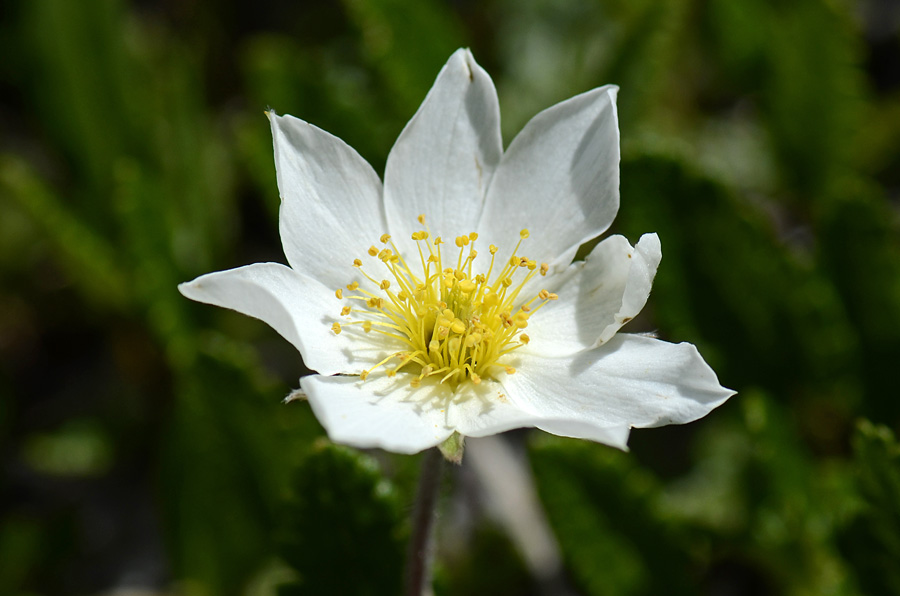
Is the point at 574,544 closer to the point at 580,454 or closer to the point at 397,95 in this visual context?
the point at 580,454

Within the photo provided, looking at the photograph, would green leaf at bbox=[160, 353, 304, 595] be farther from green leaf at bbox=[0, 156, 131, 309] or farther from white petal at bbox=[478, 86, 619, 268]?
white petal at bbox=[478, 86, 619, 268]

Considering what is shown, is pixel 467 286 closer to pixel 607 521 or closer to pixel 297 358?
pixel 607 521

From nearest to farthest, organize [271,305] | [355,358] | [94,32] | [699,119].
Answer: [271,305] < [355,358] < [94,32] < [699,119]

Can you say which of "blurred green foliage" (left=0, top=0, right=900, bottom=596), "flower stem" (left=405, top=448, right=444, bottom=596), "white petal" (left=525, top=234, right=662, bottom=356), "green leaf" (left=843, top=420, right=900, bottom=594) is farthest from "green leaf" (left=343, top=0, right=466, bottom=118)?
→ "green leaf" (left=843, top=420, right=900, bottom=594)

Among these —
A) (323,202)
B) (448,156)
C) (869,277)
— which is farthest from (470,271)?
(869,277)

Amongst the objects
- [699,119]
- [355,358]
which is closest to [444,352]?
[355,358]

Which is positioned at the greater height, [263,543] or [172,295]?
[172,295]

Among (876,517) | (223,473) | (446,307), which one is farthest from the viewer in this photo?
(223,473)
